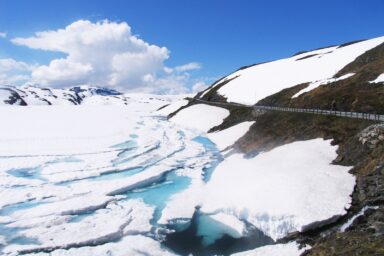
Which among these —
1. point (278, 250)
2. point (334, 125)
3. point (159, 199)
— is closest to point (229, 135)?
point (334, 125)

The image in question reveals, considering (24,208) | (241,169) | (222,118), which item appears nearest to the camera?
(24,208)

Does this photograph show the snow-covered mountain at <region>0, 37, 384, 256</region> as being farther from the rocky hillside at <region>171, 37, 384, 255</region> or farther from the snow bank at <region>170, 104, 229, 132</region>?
the snow bank at <region>170, 104, 229, 132</region>

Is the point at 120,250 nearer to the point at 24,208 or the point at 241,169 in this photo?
the point at 24,208

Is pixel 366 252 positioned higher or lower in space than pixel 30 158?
lower

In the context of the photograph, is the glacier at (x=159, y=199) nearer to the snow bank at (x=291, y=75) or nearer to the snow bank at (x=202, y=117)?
the snow bank at (x=202, y=117)

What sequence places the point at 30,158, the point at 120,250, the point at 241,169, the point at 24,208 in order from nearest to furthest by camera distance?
1. the point at 120,250
2. the point at 24,208
3. the point at 241,169
4. the point at 30,158

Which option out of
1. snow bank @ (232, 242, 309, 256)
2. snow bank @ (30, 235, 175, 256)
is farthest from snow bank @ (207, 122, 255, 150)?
snow bank @ (30, 235, 175, 256)

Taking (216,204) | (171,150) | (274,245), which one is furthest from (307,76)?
(274,245)
